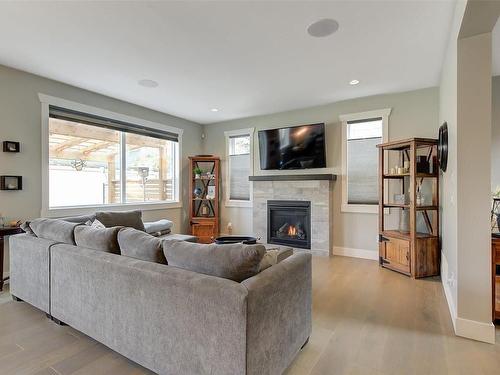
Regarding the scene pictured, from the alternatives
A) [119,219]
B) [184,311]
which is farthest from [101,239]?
[119,219]

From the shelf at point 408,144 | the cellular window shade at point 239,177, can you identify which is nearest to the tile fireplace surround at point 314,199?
the cellular window shade at point 239,177

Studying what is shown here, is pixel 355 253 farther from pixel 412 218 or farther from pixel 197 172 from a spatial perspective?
pixel 197 172

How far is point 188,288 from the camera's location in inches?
57.7

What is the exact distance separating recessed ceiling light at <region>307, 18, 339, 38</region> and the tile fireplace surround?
8.41 ft

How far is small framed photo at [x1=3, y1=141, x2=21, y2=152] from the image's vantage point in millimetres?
3346

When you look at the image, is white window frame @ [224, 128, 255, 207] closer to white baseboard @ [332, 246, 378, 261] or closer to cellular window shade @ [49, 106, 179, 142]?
cellular window shade @ [49, 106, 179, 142]

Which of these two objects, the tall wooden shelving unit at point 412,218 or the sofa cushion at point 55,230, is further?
the tall wooden shelving unit at point 412,218

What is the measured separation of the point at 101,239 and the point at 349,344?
2.08m

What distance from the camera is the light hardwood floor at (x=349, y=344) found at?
1774 millimetres

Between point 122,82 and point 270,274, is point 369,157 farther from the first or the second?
point 122,82

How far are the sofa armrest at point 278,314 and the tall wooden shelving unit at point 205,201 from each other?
3924mm

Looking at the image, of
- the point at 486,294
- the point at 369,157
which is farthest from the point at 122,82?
the point at 486,294

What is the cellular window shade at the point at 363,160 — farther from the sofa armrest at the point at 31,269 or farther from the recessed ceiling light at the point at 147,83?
the sofa armrest at the point at 31,269

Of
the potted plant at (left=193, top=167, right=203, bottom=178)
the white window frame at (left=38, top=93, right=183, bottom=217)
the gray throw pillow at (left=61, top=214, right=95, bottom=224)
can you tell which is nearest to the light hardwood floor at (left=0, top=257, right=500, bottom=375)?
the gray throw pillow at (left=61, top=214, right=95, bottom=224)
